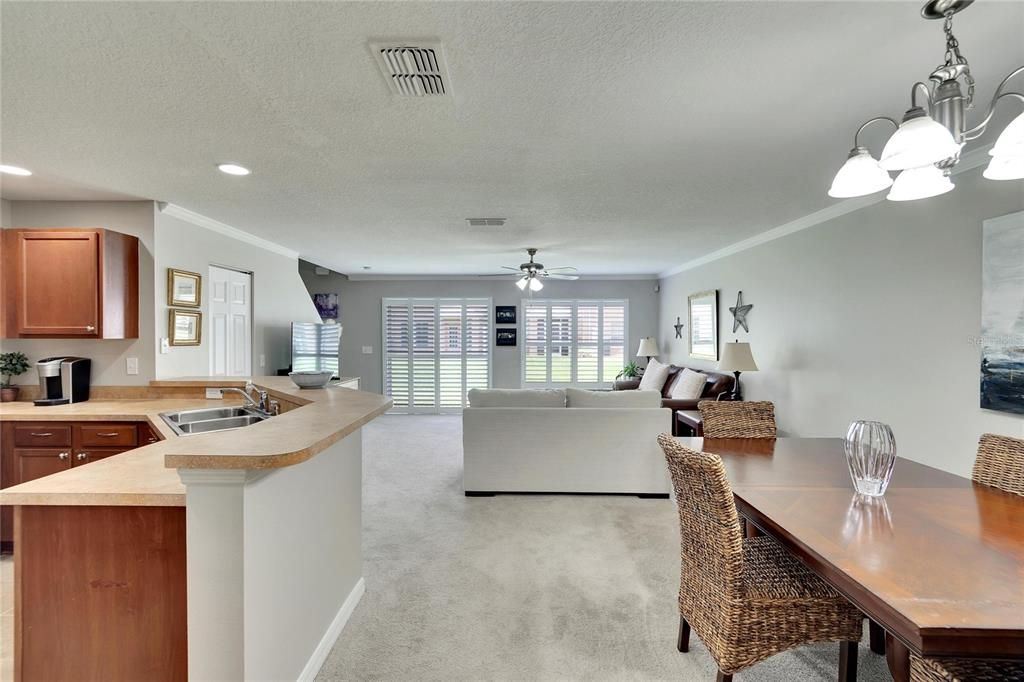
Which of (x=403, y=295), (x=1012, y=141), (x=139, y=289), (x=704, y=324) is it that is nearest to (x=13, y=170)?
(x=139, y=289)

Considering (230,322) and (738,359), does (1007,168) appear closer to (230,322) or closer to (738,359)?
(738,359)

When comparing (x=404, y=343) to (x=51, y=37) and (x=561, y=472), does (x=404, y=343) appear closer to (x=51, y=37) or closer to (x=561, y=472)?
(x=561, y=472)

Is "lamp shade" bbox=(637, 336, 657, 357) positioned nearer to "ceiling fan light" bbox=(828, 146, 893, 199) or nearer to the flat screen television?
the flat screen television

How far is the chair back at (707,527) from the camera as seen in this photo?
159cm

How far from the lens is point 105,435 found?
3.01 metres

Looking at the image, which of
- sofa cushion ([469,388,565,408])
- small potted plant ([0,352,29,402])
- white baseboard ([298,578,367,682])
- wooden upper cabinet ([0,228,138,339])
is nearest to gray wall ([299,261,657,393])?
sofa cushion ([469,388,565,408])

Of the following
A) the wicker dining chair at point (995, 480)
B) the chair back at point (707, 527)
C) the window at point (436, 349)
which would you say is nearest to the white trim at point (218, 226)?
the window at point (436, 349)

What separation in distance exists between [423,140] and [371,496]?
9.73ft

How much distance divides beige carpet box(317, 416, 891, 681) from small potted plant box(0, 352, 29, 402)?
2667 millimetres

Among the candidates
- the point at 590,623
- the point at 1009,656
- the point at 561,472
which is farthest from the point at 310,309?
the point at 1009,656

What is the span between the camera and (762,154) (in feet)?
8.55

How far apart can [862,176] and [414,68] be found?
1574 millimetres

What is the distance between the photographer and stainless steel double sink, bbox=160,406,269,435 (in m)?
2.89

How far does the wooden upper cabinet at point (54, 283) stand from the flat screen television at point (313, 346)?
2.01m
